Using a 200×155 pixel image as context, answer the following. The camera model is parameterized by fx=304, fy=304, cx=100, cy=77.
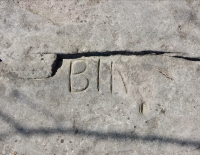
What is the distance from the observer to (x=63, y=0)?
7.64 ft

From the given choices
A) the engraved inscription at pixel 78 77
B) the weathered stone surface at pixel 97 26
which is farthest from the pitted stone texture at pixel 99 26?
the engraved inscription at pixel 78 77

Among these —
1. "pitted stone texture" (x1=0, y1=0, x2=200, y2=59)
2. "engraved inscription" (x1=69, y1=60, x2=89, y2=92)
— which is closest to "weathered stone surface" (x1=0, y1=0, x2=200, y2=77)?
"pitted stone texture" (x1=0, y1=0, x2=200, y2=59)

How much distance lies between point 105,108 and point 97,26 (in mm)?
614

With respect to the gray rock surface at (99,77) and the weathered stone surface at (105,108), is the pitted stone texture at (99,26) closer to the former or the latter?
the gray rock surface at (99,77)

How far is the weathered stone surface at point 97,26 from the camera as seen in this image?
2.19 m

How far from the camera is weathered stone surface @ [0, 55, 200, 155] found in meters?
2.01

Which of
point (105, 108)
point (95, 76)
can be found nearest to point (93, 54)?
point (95, 76)

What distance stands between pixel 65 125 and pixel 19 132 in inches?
12.1

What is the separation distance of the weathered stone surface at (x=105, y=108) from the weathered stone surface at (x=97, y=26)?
104 millimetres

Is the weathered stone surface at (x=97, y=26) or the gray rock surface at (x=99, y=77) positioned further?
the weathered stone surface at (x=97, y=26)

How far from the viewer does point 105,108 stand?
209 centimetres

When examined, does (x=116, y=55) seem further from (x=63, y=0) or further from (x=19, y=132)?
(x=19, y=132)

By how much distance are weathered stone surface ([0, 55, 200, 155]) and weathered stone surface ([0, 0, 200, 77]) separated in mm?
104

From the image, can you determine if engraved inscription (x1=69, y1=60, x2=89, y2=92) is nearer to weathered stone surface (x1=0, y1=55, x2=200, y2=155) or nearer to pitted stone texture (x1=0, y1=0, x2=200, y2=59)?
weathered stone surface (x1=0, y1=55, x2=200, y2=155)
